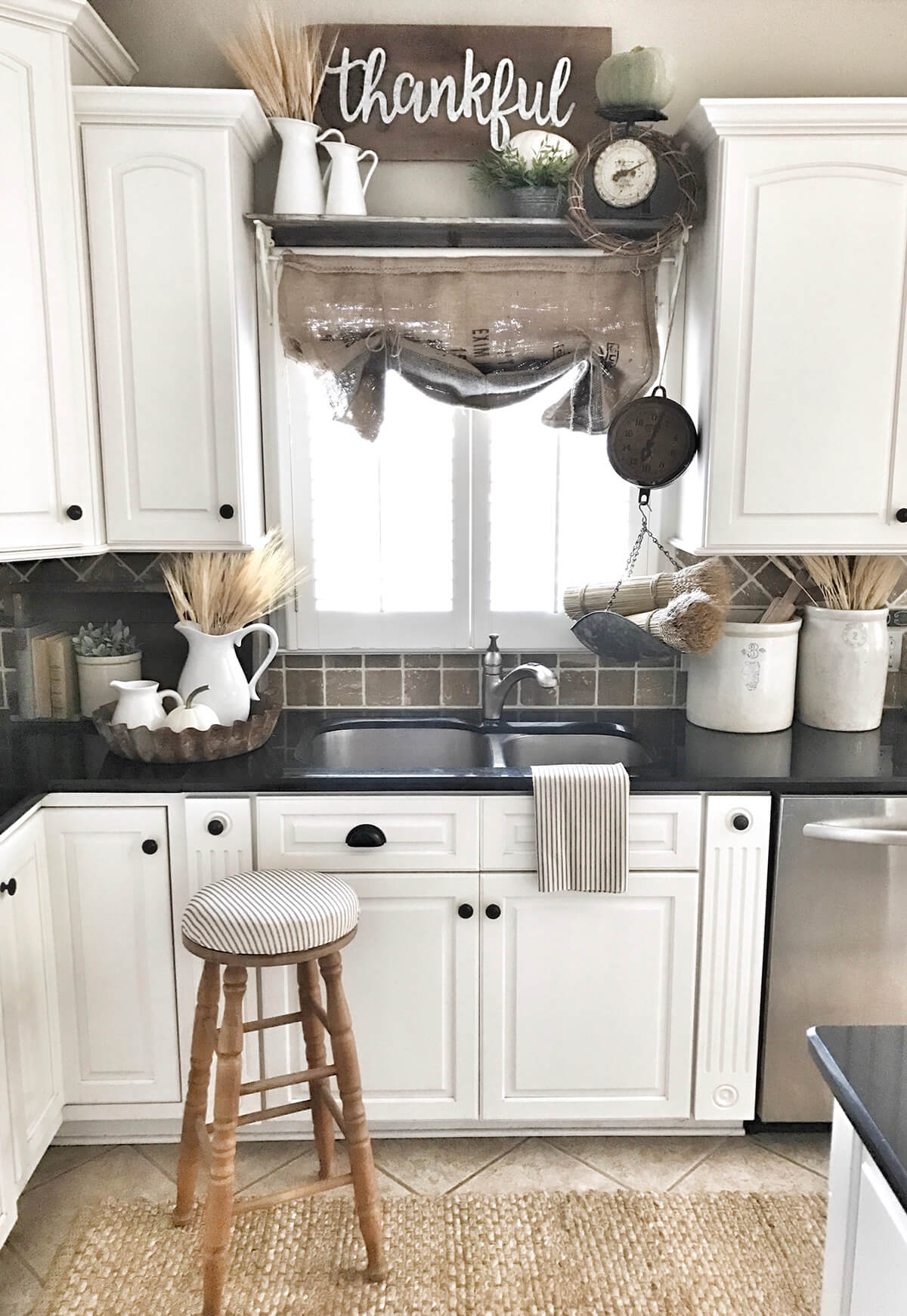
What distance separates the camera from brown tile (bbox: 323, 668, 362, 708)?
268cm

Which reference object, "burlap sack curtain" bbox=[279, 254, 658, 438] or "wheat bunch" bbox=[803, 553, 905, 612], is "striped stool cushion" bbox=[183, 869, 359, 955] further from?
"wheat bunch" bbox=[803, 553, 905, 612]

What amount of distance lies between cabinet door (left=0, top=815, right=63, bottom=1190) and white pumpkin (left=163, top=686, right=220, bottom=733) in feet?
1.11

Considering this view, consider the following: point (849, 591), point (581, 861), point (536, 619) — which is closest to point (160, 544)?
point (536, 619)

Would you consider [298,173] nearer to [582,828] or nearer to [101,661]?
[101,661]

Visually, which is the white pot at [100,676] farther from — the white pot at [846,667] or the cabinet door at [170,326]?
the white pot at [846,667]

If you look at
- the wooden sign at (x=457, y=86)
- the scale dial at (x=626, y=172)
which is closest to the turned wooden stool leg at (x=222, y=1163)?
the scale dial at (x=626, y=172)

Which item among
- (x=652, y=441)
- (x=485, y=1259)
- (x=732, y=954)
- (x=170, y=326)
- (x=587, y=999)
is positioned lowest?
(x=485, y=1259)

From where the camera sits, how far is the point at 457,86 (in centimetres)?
243

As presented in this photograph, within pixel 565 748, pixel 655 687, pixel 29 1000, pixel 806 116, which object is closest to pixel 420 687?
pixel 565 748

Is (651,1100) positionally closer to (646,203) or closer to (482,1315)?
(482,1315)

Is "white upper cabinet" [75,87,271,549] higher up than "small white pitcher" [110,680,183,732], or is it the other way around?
"white upper cabinet" [75,87,271,549]

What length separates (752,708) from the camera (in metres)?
2.40

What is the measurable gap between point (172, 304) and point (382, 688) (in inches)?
42.5

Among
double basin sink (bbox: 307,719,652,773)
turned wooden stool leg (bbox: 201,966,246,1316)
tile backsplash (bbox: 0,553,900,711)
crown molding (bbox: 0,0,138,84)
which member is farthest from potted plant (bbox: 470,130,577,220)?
turned wooden stool leg (bbox: 201,966,246,1316)
